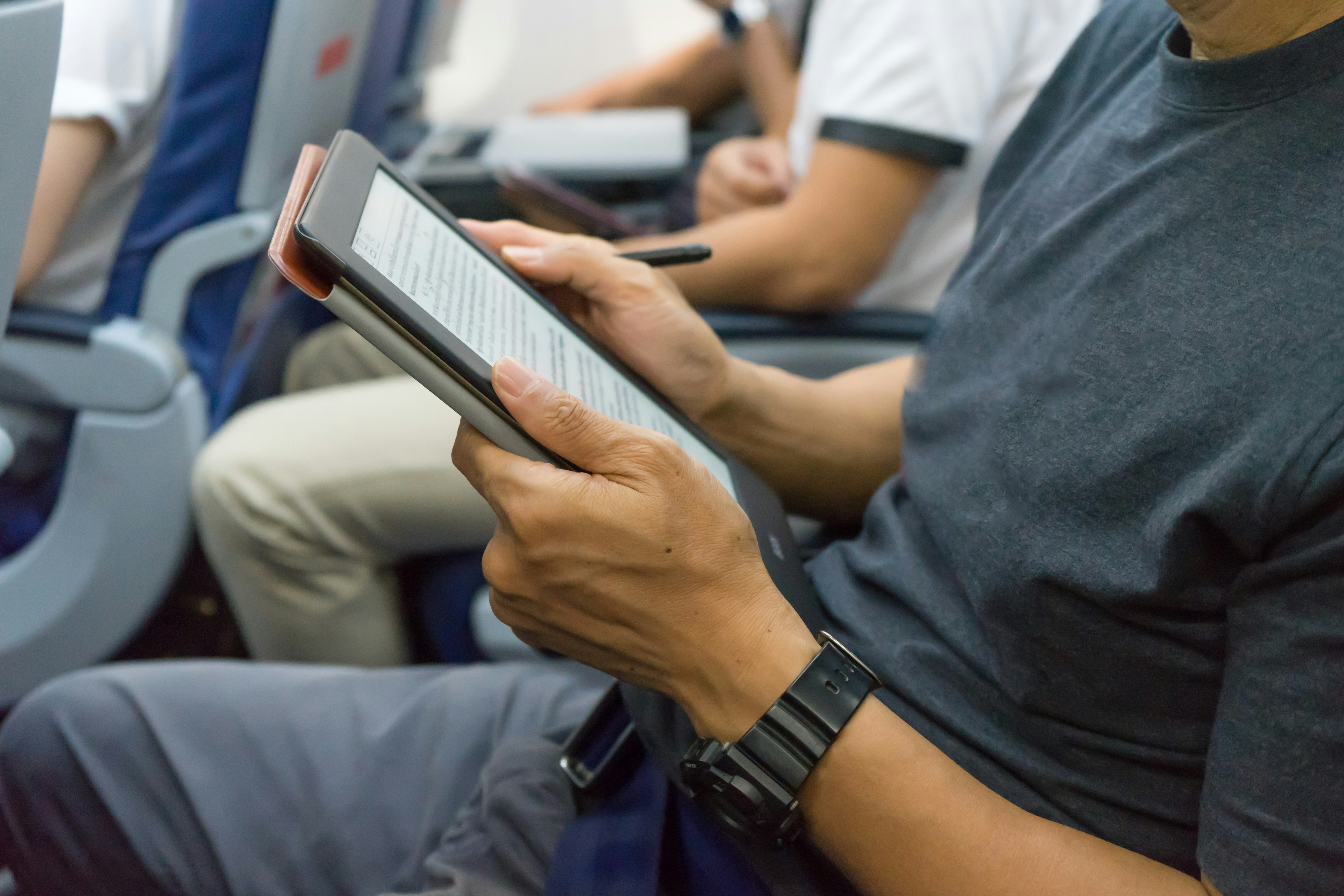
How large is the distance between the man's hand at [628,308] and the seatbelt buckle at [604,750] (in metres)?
0.22

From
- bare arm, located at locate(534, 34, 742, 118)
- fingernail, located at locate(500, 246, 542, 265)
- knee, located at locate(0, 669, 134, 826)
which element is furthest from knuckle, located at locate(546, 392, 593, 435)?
bare arm, located at locate(534, 34, 742, 118)

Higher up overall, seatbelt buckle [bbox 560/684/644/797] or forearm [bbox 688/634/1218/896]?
forearm [bbox 688/634/1218/896]

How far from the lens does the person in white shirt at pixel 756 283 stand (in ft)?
2.85

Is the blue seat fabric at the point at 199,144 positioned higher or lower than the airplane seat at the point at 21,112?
lower

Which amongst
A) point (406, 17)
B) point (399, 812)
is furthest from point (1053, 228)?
point (406, 17)

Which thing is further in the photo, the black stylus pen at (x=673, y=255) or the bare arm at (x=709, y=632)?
the black stylus pen at (x=673, y=255)

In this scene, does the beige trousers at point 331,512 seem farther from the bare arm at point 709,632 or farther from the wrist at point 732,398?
the bare arm at point 709,632

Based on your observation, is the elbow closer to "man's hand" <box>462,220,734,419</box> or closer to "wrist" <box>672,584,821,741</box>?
"man's hand" <box>462,220,734,419</box>

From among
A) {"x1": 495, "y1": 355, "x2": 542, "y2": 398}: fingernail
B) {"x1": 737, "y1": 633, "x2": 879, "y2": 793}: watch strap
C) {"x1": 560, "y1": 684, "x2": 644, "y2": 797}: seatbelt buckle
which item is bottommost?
{"x1": 560, "y1": 684, "x2": 644, "y2": 797}: seatbelt buckle

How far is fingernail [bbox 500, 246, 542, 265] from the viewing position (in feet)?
2.02

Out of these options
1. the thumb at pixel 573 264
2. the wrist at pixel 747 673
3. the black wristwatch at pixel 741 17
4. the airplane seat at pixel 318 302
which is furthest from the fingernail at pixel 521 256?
the black wristwatch at pixel 741 17

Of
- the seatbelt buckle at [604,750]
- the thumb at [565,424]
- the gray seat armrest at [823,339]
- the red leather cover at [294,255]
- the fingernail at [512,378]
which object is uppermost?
the red leather cover at [294,255]

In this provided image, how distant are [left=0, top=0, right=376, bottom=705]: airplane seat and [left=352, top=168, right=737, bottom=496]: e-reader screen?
0.47 meters

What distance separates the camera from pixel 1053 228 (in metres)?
0.55
